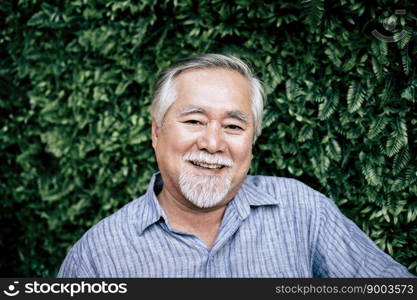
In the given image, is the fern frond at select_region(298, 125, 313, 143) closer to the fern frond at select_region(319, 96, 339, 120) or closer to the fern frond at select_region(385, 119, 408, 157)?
the fern frond at select_region(319, 96, 339, 120)

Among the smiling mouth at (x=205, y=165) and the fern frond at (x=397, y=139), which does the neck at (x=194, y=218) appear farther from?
the fern frond at (x=397, y=139)

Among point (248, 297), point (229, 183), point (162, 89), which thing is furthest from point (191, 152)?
point (248, 297)

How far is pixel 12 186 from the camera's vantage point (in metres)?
4.12

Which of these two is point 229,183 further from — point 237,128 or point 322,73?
point 322,73

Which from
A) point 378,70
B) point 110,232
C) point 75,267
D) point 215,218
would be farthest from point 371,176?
point 75,267

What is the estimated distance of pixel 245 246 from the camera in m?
2.59

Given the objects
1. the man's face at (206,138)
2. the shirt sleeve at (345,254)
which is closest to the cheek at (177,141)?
the man's face at (206,138)

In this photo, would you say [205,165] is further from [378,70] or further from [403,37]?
[403,37]

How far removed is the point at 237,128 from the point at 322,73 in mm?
761

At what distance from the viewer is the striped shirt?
8.25ft

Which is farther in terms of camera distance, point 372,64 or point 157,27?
point 157,27

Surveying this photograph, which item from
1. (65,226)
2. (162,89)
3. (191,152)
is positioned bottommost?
(65,226)

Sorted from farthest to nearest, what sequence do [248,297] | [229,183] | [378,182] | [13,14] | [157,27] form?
1. [13,14]
2. [157,27]
3. [378,182]
4. [229,183]
5. [248,297]

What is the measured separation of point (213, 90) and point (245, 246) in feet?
2.95
